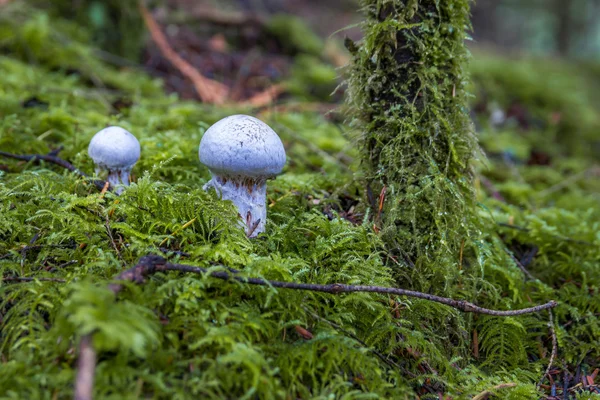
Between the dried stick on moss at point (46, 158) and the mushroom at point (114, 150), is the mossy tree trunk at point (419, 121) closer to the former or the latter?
the mushroom at point (114, 150)

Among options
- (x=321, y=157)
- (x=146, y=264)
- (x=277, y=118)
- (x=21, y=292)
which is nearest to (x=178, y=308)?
(x=146, y=264)

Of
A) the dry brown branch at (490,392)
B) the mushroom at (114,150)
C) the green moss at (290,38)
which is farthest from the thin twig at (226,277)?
the green moss at (290,38)

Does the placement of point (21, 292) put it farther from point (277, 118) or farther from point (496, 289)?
point (277, 118)

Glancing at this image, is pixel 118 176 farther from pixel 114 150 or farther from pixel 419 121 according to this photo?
pixel 419 121

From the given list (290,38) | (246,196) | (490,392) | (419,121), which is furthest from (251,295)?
(290,38)

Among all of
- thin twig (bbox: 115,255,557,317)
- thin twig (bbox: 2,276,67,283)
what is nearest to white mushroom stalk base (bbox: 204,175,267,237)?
thin twig (bbox: 115,255,557,317)
